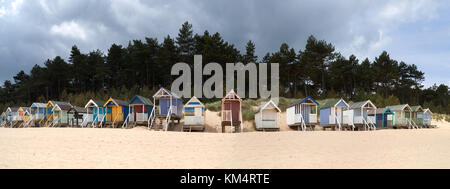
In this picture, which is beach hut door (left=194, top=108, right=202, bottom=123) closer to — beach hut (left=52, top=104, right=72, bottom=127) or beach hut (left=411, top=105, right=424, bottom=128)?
beach hut (left=52, top=104, right=72, bottom=127)

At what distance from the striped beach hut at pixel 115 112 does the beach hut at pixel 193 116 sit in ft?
21.3

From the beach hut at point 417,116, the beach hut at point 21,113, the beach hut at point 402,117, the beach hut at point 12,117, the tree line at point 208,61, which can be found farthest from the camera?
the tree line at point 208,61

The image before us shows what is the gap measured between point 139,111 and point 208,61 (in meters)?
20.7

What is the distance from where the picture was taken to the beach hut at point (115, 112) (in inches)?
1025

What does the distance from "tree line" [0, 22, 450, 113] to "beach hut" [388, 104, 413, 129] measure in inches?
386

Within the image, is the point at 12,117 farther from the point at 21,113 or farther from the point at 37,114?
the point at 37,114

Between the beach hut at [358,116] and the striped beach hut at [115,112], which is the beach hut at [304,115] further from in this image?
the striped beach hut at [115,112]

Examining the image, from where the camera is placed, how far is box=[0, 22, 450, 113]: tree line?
152ft

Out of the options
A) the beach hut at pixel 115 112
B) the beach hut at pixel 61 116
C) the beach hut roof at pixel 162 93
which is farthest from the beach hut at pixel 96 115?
→ the beach hut roof at pixel 162 93
